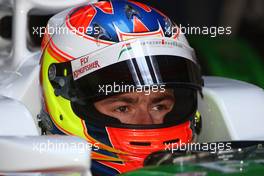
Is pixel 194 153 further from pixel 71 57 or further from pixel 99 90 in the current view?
pixel 71 57

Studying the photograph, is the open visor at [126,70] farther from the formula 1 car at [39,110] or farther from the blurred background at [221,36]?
the blurred background at [221,36]

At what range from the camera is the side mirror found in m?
2.14

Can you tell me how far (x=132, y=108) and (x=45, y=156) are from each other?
0.61m

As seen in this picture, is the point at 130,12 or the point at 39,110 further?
the point at 39,110

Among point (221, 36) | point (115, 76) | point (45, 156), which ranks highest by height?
point (221, 36)

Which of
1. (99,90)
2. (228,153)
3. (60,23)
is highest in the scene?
(60,23)

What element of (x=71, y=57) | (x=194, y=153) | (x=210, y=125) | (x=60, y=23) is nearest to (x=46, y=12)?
(x=60, y=23)

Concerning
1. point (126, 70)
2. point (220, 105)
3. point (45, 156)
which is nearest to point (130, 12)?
point (126, 70)

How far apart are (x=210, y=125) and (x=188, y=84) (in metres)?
0.30

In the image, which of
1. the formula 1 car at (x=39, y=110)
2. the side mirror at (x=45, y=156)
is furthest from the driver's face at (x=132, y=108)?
the side mirror at (x=45, y=156)

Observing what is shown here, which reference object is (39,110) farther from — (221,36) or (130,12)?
(221,36)

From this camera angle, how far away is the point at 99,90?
2633mm

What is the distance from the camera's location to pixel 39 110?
301 cm

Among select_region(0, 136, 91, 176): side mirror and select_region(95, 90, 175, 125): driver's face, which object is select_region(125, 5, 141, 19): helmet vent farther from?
select_region(0, 136, 91, 176): side mirror
